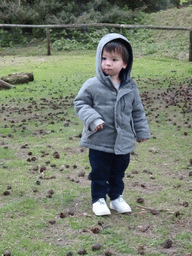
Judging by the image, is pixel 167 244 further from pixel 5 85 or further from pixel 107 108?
pixel 5 85

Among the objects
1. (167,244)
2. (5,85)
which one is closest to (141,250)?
(167,244)

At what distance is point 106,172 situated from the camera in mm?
4156

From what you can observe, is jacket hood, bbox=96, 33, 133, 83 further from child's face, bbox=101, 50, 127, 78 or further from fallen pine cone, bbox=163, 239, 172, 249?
fallen pine cone, bbox=163, 239, 172, 249

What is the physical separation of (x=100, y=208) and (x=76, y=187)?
3.28 ft

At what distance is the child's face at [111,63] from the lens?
3911 millimetres

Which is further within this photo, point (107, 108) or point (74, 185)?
point (74, 185)

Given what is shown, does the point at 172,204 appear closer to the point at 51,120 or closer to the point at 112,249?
the point at 112,249

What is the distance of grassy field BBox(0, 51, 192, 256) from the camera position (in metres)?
3.69

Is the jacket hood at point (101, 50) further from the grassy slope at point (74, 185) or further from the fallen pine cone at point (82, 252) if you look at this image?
the fallen pine cone at point (82, 252)

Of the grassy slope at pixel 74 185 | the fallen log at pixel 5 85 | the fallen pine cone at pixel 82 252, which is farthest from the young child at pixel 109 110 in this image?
the fallen log at pixel 5 85

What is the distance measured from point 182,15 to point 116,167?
2538 cm

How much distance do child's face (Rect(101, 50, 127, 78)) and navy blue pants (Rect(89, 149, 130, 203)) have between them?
95cm

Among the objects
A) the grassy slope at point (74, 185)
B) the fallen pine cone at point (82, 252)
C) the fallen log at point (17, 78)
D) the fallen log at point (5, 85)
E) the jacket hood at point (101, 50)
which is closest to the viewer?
the fallen pine cone at point (82, 252)

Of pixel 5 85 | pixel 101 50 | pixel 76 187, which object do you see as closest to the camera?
pixel 101 50
